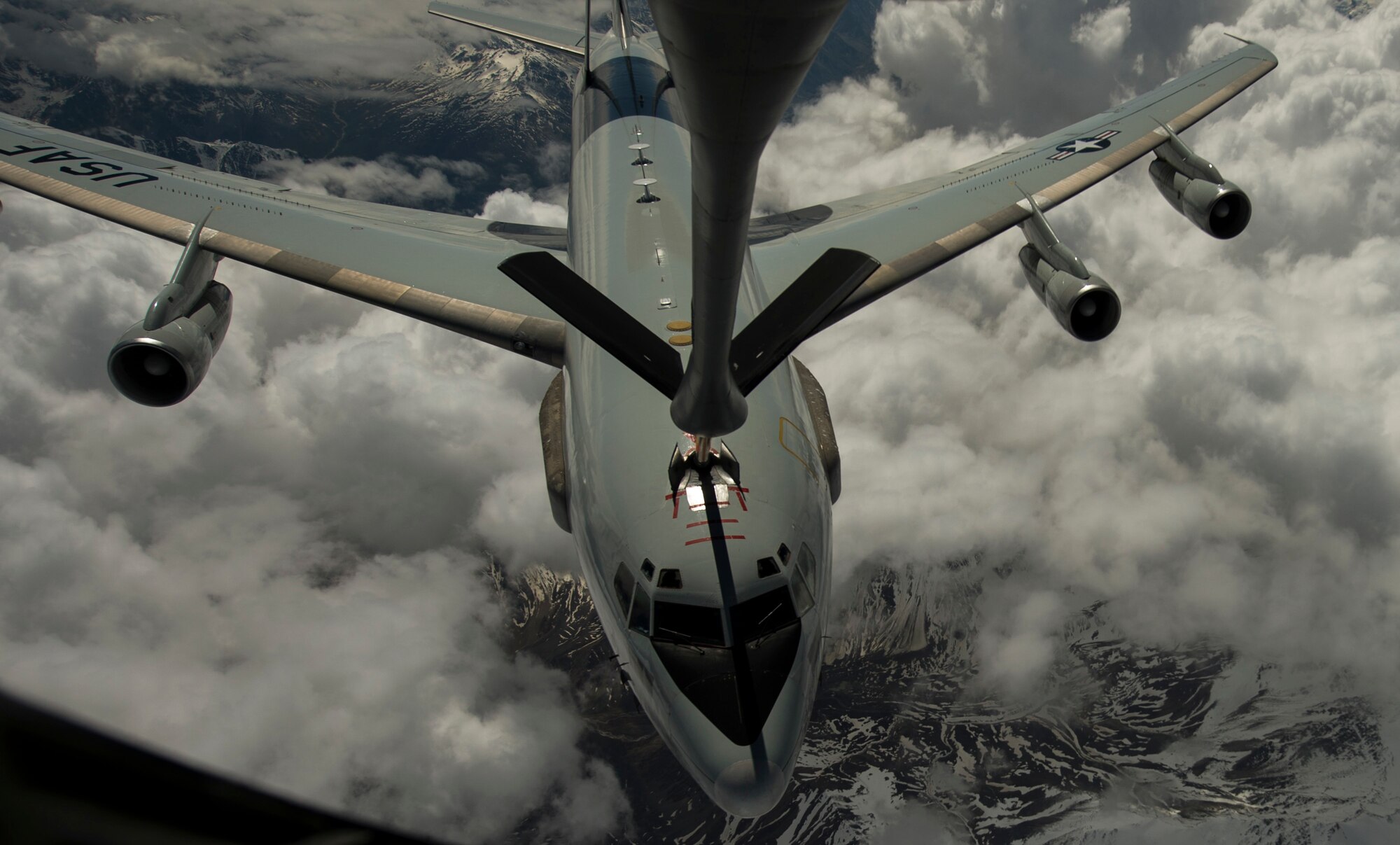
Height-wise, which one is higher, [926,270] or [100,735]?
[926,270]

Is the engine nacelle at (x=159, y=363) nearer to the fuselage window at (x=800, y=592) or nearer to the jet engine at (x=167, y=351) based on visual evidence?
the jet engine at (x=167, y=351)

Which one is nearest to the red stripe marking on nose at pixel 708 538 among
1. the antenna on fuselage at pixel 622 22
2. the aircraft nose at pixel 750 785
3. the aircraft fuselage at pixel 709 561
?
the aircraft fuselage at pixel 709 561

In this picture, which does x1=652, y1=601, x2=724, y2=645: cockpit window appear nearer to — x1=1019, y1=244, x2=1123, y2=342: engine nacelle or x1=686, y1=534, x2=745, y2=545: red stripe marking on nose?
x1=686, y1=534, x2=745, y2=545: red stripe marking on nose

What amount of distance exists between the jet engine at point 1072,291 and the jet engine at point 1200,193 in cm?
458

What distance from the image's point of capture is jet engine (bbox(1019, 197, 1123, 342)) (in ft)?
56.0

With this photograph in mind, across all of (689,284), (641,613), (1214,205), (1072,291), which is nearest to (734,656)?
(641,613)

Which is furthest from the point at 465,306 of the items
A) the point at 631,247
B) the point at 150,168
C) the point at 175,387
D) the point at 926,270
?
the point at 926,270

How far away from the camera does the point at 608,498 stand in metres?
11.0

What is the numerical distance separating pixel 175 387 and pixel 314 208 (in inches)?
283

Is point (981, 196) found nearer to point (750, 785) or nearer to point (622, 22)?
point (622, 22)

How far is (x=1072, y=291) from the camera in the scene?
17156 millimetres

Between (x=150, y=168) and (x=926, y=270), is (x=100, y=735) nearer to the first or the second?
(x=926, y=270)

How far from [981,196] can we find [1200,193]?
595 centimetres

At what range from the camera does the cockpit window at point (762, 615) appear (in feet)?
31.5
